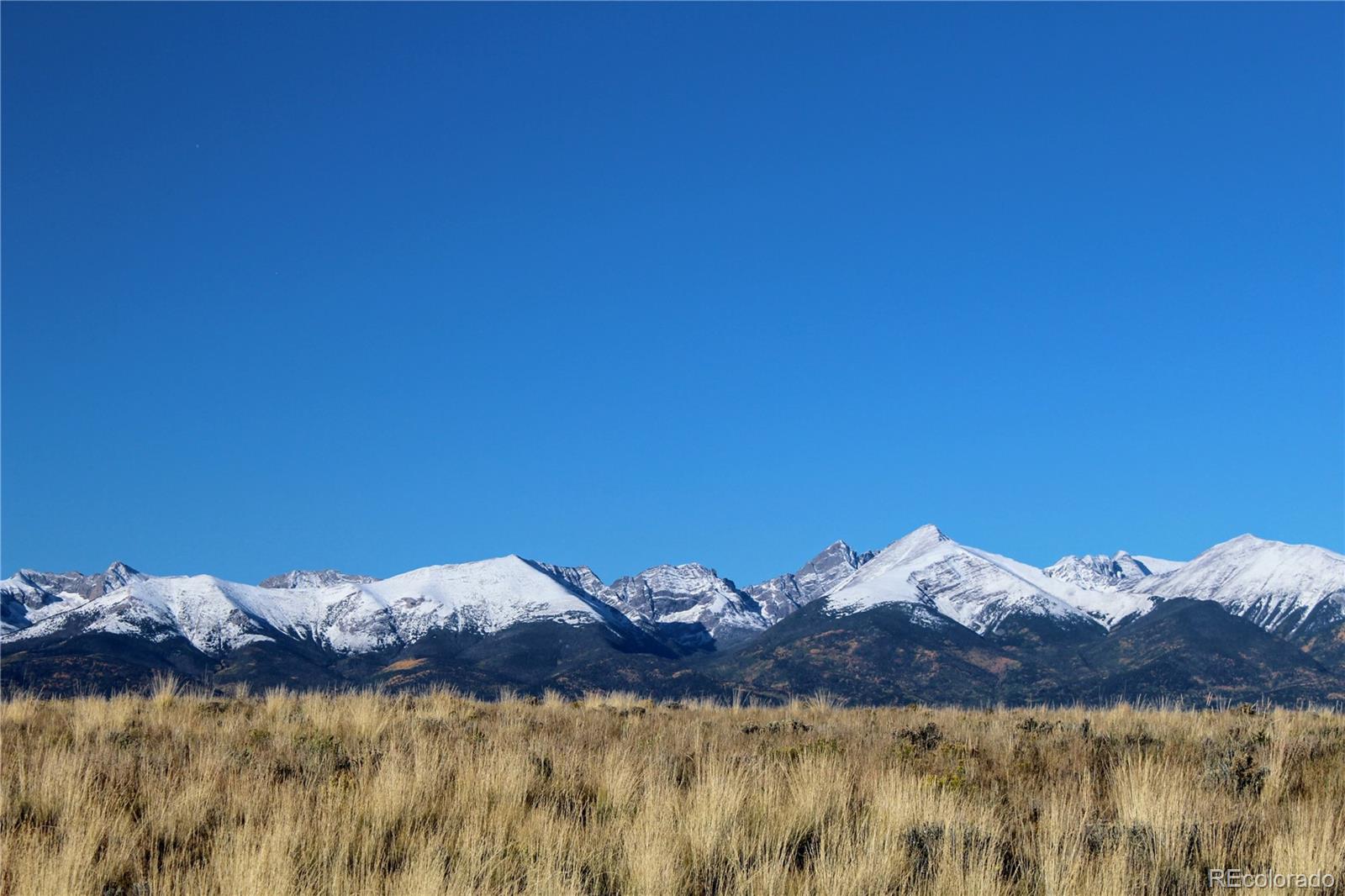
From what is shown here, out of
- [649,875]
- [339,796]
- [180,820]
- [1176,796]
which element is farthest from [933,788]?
[180,820]

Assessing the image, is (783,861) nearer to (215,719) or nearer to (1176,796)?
(1176,796)

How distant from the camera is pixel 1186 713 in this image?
2058 centimetres

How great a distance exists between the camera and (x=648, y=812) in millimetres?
8969

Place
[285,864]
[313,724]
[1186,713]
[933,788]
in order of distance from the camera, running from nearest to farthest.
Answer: [285,864] < [933,788] < [313,724] < [1186,713]

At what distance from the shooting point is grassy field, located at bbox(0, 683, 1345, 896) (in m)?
7.78

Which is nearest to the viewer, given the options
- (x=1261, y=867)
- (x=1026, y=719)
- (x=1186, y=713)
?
(x=1261, y=867)

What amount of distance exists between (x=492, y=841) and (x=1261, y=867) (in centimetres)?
598

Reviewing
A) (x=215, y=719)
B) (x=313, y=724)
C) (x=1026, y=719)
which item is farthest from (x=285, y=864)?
(x=1026, y=719)

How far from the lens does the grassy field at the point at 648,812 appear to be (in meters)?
7.78

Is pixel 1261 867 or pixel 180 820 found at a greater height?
pixel 1261 867

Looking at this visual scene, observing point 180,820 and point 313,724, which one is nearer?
point 180,820

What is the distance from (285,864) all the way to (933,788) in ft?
19.0

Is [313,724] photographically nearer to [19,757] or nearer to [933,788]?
[19,757]

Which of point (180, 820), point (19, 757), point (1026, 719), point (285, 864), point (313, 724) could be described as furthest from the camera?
point (1026, 719)
